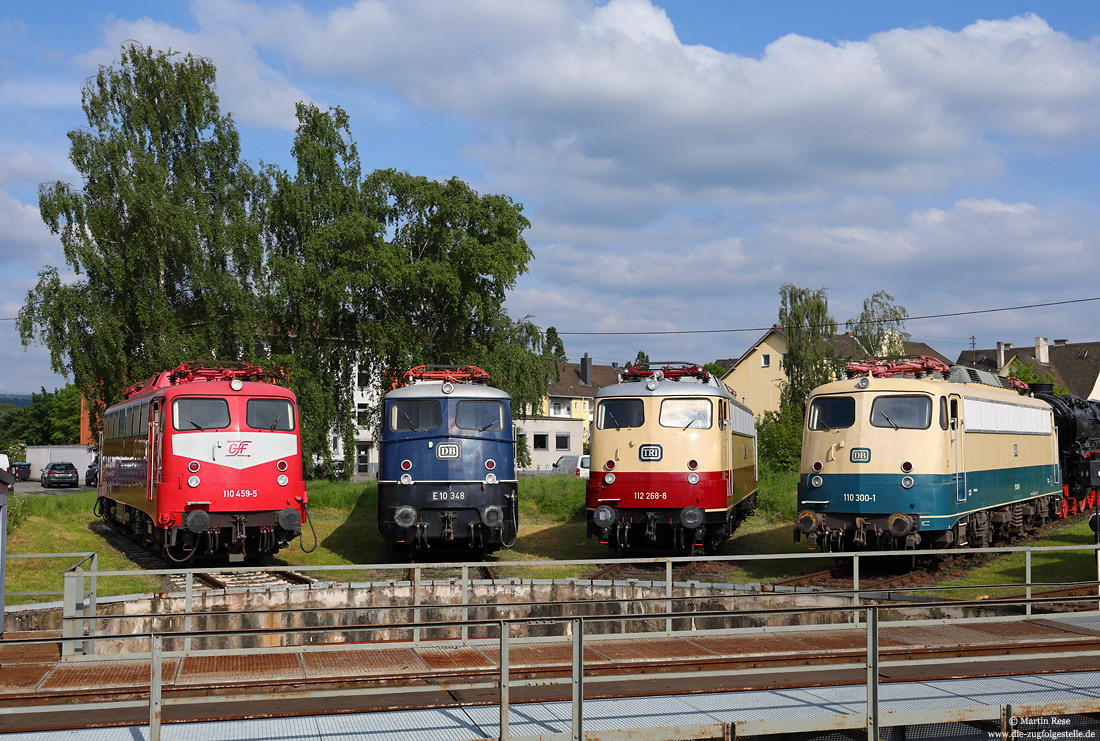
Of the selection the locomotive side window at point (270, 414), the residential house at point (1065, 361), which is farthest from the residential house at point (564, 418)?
the residential house at point (1065, 361)

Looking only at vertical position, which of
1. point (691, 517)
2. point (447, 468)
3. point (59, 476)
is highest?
point (447, 468)

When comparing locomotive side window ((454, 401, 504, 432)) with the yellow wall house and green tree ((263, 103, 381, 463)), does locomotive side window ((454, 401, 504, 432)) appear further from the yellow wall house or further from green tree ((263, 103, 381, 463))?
the yellow wall house

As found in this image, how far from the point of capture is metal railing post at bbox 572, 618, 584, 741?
731cm

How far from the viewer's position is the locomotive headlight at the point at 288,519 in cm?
1922

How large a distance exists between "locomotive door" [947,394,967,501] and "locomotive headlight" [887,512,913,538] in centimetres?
132

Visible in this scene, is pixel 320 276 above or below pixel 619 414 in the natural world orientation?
above

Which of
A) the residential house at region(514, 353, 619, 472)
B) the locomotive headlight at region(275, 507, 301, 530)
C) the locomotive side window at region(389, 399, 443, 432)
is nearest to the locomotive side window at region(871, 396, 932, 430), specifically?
the locomotive side window at region(389, 399, 443, 432)

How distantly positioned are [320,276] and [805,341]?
84.7 ft

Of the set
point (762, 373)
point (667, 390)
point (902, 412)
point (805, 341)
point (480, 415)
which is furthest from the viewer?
point (762, 373)

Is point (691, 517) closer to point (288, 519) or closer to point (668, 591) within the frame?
point (668, 591)

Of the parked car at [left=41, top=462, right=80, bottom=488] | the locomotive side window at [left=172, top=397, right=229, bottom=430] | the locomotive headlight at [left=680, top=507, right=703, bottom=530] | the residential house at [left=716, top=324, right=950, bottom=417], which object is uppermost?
the residential house at [left=716, top=324, right=950, bottom=417]

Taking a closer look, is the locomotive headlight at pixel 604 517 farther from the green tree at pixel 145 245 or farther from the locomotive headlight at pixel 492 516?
the green tree at pixel 145 245

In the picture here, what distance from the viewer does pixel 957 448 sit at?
18531mm

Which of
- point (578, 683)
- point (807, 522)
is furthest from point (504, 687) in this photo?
point (807, 522)
